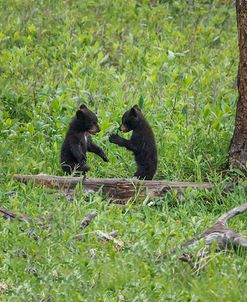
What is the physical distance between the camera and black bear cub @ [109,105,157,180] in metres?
11.1

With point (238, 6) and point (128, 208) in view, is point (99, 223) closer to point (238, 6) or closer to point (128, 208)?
point (128, 208)

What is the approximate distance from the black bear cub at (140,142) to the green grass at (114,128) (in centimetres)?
26

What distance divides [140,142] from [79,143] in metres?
A: 0.62

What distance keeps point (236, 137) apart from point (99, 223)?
2.30m

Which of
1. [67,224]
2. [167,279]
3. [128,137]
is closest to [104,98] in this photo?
[128,137]

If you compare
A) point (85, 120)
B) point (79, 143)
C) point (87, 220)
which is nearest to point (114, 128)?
point (85, 120)

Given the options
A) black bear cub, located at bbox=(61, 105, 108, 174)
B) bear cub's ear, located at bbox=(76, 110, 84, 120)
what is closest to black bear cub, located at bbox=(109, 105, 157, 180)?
black bear cub, located at bbox=(61, 105, 108, 174)

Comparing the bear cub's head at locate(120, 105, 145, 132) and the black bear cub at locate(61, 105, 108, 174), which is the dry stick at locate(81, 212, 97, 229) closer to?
the black bear cub at locate(61, 105, 108, 174)

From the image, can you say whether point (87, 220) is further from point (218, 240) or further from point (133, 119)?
point (133, 119)

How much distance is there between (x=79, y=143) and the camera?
11297 millimetres

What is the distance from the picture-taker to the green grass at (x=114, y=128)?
777cm

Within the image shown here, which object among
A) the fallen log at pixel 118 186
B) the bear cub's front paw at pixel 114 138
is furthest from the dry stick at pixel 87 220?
the bear cub's front paw at pixel 114 138

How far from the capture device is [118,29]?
16.6m

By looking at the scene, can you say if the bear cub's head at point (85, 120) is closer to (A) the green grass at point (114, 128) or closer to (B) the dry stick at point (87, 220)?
(A) the green grass at point (114, 128)
